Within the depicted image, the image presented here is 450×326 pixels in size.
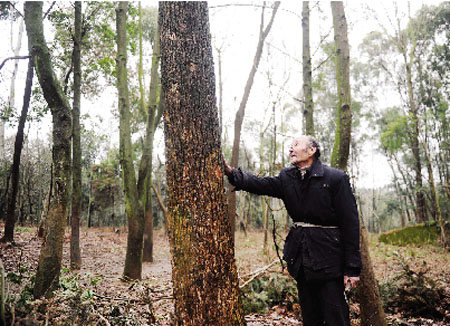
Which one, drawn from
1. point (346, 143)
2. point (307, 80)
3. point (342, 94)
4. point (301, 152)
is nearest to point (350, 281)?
point (301, 152)

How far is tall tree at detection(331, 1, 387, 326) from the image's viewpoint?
3707 millimetres

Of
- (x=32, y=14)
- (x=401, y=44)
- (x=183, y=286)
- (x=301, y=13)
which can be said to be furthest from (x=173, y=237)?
(x=401, y=44)

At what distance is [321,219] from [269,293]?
3207mm

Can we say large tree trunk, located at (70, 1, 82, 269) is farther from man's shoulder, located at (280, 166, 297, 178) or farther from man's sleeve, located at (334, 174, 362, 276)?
man's sleeve, located at (334, 174, 362, 276)

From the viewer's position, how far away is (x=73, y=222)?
27.8 ft

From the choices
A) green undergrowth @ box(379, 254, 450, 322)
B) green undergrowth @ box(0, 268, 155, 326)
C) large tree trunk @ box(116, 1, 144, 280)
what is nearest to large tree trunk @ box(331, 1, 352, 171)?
green undergrowth @ box(379, 254, 450, 322)

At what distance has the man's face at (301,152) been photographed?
3006 millimetres

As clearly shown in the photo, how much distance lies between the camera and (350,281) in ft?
8.60

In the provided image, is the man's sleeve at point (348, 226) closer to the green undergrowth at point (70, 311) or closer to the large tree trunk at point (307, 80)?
the green undergrowth at point (70, 311)

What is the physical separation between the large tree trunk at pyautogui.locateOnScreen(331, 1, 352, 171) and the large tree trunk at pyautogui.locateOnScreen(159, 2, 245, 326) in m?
2.54

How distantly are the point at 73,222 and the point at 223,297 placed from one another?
308 inches

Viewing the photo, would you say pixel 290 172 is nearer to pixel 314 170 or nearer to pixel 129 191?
pixel 314 170

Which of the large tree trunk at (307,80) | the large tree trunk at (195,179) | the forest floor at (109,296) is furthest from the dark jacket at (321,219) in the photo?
the large tree trunk at (307,80)

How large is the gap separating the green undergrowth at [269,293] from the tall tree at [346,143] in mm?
1619
